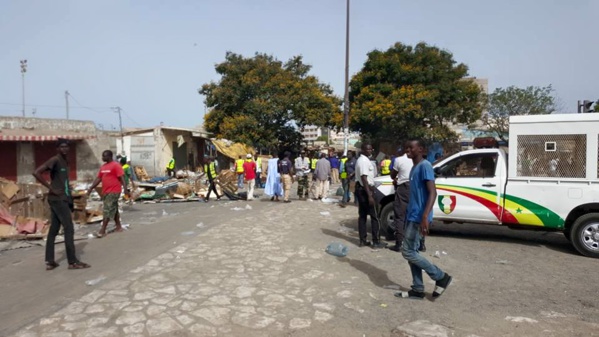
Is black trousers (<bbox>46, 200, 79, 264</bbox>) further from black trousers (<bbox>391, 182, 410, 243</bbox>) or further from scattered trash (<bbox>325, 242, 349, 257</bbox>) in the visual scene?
black trousers (<bbox>391, 182, 410, 243</bbox>)

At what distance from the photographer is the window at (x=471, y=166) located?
7.88 m

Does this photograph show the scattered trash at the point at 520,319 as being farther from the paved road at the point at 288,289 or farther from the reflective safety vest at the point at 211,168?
the reflective safety vest at the point at 211,168

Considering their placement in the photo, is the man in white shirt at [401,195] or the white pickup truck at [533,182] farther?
the man in white shirt at [401,195]

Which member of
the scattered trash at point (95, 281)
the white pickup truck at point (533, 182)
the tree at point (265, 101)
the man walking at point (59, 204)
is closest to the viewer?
the scattered trash at point (95, 281)

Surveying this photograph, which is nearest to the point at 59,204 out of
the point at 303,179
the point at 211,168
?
the point at 211,168

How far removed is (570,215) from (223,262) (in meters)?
5.68

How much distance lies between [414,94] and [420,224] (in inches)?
790

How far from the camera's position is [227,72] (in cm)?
2694

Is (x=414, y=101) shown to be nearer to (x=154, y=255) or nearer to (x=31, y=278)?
(x=154, y=255)

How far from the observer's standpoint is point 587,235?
6.88m

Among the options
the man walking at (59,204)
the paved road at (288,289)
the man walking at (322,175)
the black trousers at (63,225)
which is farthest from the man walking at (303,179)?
the black trousers at (63,225)

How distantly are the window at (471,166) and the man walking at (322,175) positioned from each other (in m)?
5.91

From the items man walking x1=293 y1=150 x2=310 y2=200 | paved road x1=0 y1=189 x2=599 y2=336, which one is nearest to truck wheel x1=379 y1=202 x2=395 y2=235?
paved road x1=0 y1=189 x2=599 y2=336

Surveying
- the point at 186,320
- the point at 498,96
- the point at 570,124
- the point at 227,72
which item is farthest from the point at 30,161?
the point at 498,96
